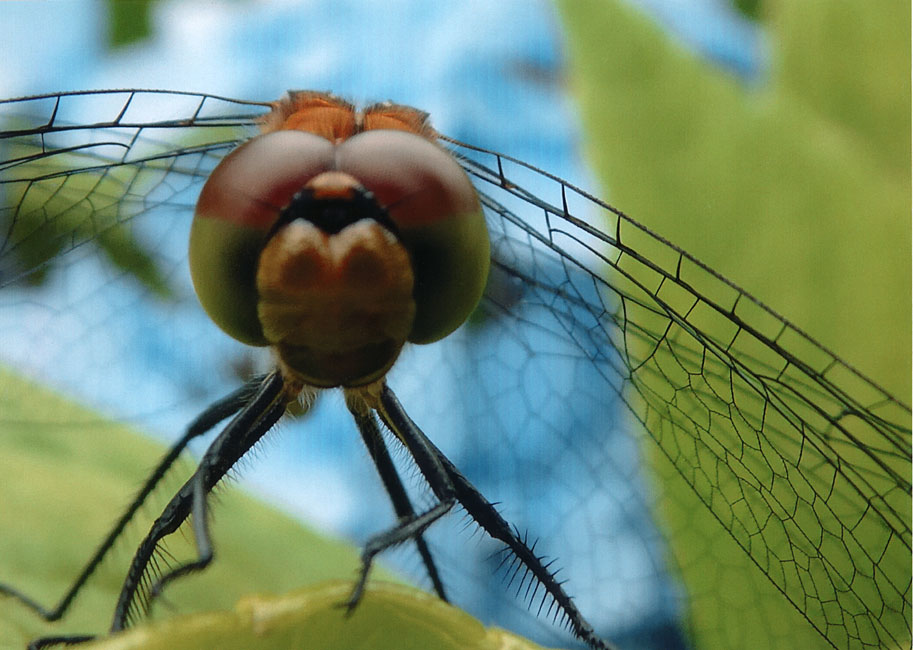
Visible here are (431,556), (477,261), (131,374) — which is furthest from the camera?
(131,374)

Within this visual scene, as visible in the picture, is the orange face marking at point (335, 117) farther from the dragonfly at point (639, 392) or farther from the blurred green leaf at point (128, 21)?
the blurred green leaf at point (128, 21)

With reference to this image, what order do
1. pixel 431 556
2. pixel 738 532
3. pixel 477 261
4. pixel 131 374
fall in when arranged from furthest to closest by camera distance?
pixel 131 374 → pixel 431 556 → pixel 738 532 → pixel 477 261

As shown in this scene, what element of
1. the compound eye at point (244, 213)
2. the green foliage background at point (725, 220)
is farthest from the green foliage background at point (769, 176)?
the compound eye at point (244, 213)

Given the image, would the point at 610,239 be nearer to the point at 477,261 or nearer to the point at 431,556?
the point at 477,261

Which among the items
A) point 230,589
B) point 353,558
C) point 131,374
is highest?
point 131,374

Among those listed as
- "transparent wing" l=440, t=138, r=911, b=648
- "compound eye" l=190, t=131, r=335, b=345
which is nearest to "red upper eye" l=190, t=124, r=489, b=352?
"compound eye" l=190, t=131, r=335, b=345

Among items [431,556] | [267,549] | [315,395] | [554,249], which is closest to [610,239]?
[554,249]
